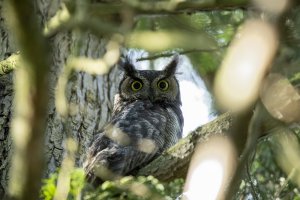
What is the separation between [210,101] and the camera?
3445mm

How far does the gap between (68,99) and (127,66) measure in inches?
42.8

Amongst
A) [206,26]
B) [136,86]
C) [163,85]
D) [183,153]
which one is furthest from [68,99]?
[163,85]

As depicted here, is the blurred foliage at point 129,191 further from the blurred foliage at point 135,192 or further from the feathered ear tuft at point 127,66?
the feathered ear tuft at point 127,66

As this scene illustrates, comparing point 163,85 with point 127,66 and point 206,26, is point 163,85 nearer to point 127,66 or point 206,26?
point 127,66

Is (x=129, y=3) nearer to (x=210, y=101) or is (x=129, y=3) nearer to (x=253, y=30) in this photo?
(x=253, y=30)

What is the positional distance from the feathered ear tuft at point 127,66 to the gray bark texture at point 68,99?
446 mm

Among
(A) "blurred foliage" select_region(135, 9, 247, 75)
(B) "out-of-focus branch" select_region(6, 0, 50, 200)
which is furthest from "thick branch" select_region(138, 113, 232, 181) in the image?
(B) "out-of-focus branch" select_region(6, 0, 50, 200)

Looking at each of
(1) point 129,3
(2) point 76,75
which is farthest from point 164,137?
(1) point 129,3

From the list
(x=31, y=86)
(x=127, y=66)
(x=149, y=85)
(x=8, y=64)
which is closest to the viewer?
(x=31, y=86)

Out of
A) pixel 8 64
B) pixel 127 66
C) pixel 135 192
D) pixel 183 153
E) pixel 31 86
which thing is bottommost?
pixel 135 192

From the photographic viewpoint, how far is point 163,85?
4.59 m

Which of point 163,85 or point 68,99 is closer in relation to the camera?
point 68,99

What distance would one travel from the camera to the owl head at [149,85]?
178 inches

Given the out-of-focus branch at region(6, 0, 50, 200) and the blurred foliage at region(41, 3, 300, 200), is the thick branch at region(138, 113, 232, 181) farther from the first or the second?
the out-of-focus branch at region(6, 0, 50, 200)
